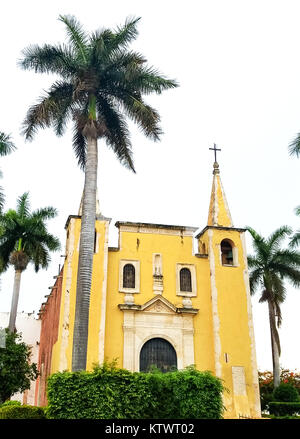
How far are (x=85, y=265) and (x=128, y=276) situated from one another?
778 cm

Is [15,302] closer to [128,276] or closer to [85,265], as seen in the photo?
[128,276]

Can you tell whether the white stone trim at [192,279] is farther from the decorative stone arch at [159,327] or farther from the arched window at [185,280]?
the decorative stone arch at [159,327]

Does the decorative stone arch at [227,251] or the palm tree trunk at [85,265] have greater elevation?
the decorative stone arch at [227,251]

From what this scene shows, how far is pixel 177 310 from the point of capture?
23.7m

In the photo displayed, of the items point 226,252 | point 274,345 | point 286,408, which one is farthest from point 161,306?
point 274,345

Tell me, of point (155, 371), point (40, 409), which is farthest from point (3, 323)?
point (155, 371)

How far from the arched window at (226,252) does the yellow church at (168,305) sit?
0.17ft

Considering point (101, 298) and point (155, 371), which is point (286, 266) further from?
point (155, 371)

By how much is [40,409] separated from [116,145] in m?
9.96

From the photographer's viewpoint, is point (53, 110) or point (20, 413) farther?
point (53, 110)

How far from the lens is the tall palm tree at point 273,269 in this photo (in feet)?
92.2

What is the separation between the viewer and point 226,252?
1033 inches

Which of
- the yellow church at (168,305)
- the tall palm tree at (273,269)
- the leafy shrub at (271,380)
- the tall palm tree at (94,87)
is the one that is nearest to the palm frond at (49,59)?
the tall palm tree at (94,87)

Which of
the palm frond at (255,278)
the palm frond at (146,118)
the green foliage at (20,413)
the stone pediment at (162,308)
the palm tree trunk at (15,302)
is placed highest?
the palm frond at (146,118)
